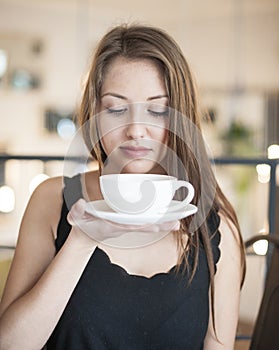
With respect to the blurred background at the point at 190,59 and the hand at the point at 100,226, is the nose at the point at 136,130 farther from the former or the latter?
the blurred background at the point at 190,59

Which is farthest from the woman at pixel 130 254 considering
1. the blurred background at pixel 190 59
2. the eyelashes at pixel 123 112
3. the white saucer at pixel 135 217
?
the blurred background at pixel 190 59

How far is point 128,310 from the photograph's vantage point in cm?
110

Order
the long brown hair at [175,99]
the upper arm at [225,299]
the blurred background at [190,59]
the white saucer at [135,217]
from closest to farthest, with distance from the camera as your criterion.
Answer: the white saucer at [135,217], the long brown hair at [175,99], the upper arm at [225,299], the blurred background at [190,59]

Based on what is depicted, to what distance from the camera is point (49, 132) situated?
6359 mm

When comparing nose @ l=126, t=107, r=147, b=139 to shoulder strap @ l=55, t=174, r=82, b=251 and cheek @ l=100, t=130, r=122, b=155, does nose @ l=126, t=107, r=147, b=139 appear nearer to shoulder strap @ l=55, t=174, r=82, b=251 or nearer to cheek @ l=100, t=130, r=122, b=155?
cheek @ l=100, t=130, r=122, b=155

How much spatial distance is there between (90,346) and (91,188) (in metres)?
0.28

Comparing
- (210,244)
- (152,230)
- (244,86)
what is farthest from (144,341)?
(244,86)

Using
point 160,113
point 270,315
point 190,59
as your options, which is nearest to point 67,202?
point 160,113

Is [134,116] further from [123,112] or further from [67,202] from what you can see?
[67,202]

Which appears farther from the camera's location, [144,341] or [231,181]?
[231,181]

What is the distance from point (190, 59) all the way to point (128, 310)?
5.10 meters

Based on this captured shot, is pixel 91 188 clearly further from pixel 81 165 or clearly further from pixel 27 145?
pixel 27 145

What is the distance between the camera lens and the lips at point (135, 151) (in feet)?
3.41

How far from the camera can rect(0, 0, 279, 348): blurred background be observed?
20.1ft
